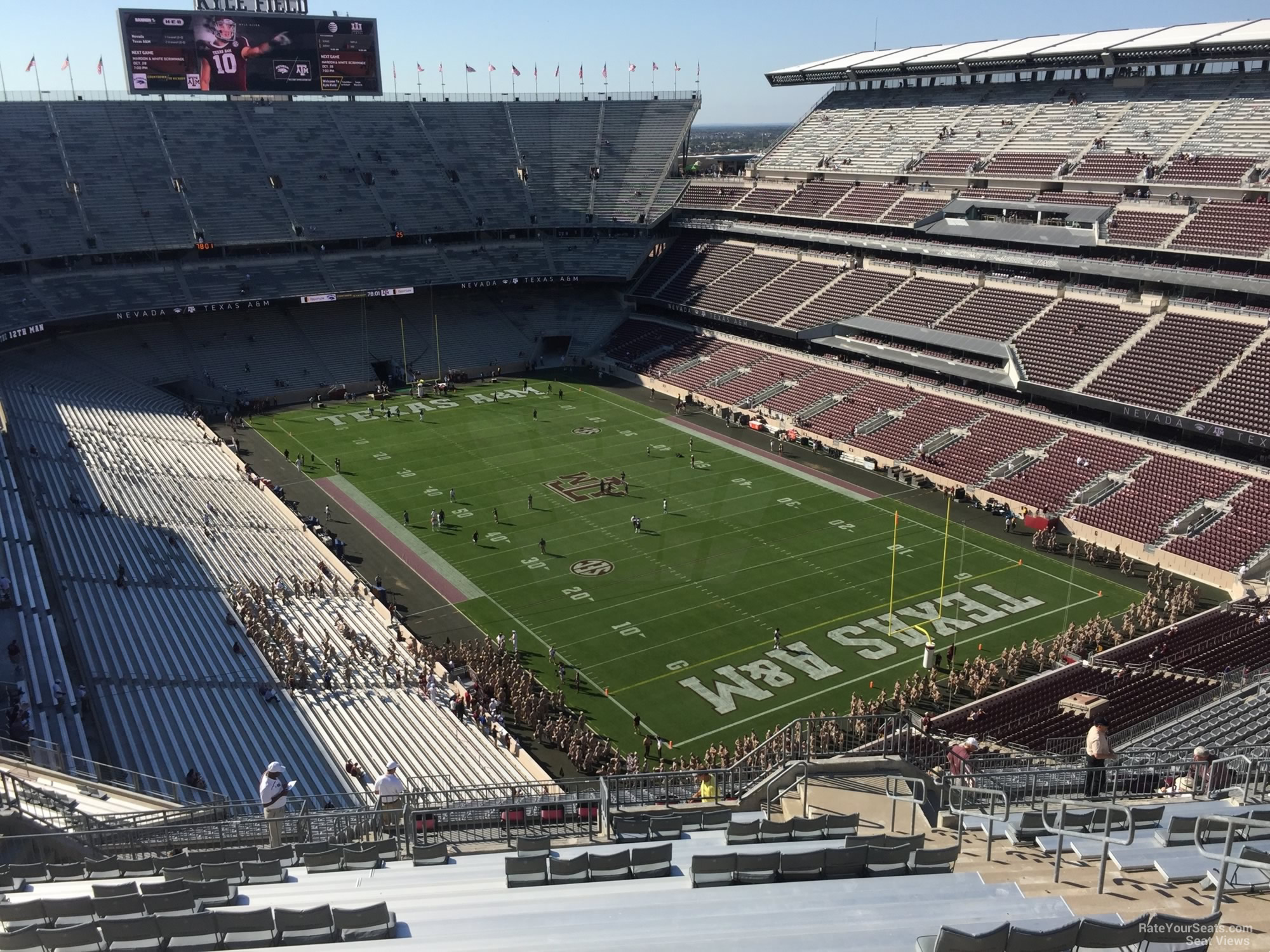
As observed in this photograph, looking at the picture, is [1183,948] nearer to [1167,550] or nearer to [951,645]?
[951,645]

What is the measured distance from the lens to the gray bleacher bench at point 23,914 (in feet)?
31.0

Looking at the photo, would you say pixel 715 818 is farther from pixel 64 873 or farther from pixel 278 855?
pixel 64 873

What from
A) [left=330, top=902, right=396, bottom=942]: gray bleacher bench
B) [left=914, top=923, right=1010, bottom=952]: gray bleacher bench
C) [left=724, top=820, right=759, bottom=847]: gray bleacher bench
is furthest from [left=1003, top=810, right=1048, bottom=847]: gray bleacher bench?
[left=330, top=902, right=396, bottom=942]: gray bleacher bench

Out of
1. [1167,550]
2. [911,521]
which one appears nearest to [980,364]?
[911,521]

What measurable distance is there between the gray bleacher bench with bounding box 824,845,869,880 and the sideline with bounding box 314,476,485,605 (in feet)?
73.2

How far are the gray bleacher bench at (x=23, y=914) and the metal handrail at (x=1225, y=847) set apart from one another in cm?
1004

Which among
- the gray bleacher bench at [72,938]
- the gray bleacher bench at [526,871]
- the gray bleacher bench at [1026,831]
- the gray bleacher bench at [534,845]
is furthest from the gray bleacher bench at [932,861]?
the gray bleacher bench at [72,938]

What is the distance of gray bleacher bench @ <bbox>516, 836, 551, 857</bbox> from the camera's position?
1158 cm

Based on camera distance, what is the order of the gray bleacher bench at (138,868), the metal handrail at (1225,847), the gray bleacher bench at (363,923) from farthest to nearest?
the gray bleacher bench at (138,868)
the gray bleacher bench at (363,923)
the metal handrail at (1225,847)

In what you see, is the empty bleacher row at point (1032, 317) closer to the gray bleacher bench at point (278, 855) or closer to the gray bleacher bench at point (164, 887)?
the gray bleacher bench at point (278, 855)

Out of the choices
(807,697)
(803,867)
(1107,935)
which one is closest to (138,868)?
(803,867)

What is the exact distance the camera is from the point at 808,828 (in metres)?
11.5

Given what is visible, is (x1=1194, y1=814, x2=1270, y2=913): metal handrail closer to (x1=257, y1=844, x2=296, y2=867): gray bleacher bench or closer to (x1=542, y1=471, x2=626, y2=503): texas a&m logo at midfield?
(x1=257, y1=844, x2=296, y2=867): gray bleacher bench

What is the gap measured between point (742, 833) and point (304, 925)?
4.74 metres
